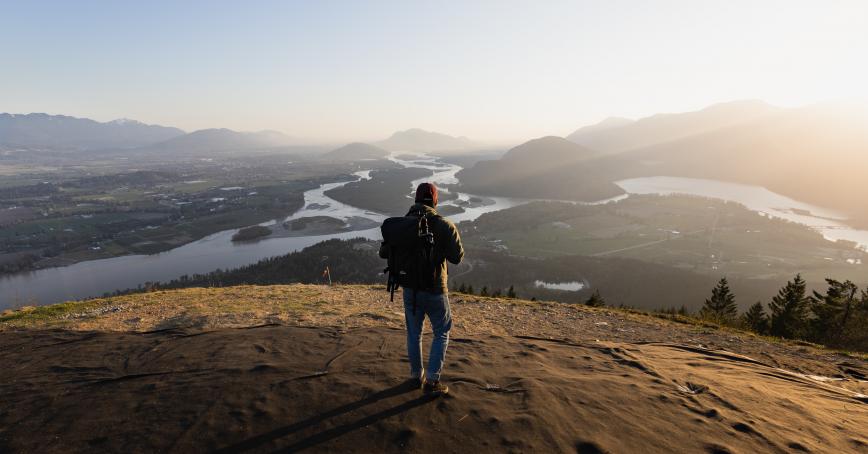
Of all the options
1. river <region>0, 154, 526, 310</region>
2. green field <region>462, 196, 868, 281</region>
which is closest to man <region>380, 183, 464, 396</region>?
river <region>0, 154, 526, 310</region>

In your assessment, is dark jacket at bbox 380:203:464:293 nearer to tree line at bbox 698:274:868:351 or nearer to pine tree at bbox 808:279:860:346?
tree line at bbox 698:274:868:351

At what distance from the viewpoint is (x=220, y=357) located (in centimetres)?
648

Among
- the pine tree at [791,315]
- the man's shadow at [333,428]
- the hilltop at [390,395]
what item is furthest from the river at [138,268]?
the pine tree at [791,315]

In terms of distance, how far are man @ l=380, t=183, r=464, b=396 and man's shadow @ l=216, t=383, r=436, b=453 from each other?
40cm

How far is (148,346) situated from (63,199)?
187 metres

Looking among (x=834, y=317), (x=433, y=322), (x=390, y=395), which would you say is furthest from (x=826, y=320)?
(x=390, y=395)

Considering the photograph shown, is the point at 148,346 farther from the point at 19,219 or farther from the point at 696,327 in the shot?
the point at 19,219

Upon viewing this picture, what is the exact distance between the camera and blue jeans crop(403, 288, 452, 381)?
516cm

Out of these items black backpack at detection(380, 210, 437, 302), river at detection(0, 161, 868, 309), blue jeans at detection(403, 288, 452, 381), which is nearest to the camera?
black backpack at detection(380, 210, 437, 302)

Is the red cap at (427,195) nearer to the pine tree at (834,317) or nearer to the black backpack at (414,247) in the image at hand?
the black backpack at (414,247)

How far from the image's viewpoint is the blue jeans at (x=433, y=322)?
516 cm

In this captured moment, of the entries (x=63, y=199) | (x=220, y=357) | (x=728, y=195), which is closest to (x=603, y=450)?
(x=220, y=357)

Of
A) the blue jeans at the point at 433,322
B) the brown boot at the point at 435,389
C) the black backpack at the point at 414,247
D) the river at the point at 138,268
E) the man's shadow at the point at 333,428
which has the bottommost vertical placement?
the river at the point at 138,268

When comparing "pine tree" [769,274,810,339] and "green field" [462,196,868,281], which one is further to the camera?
"green field" [462,196,868,281]
